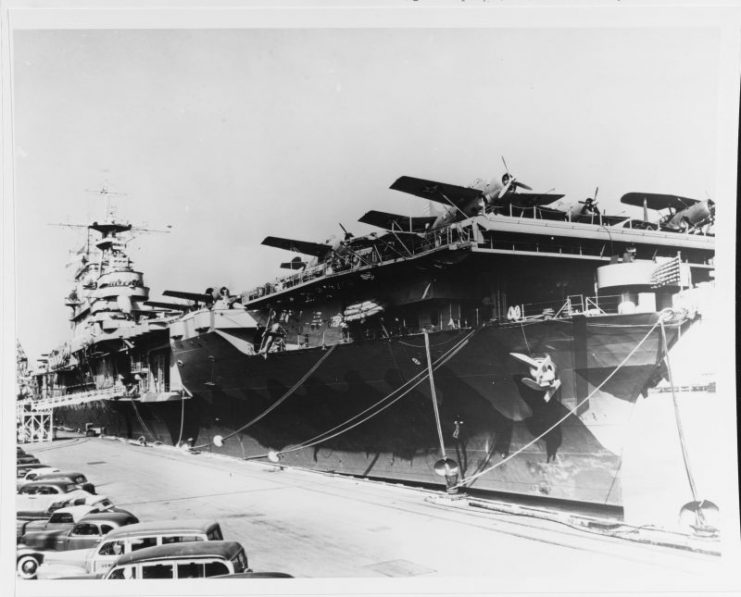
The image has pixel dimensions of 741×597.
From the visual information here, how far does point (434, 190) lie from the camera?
750cm

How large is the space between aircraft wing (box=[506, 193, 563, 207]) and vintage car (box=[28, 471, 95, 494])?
619 cm

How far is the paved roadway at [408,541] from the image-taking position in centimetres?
603

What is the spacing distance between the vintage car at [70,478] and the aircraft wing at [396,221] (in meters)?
4.76

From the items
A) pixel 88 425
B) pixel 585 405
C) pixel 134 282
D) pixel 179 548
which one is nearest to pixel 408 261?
pixel 585 405

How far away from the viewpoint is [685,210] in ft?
24.0

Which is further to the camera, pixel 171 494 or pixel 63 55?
pixel 171 494

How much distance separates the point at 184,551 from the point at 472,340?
163 inches

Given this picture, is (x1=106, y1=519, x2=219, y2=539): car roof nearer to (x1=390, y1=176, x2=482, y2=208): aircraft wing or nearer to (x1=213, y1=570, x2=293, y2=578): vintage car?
(x1=213, y1=570, x2=293, y2=578): vintage car

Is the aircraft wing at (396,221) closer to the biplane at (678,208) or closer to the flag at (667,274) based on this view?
the biplane at (678,208)

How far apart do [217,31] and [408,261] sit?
365cm

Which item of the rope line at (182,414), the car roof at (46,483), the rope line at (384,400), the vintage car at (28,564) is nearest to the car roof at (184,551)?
the vintage car at (28,564)

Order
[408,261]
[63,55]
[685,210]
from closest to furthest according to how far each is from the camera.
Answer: [63,55] → [685,210] → [408,261]

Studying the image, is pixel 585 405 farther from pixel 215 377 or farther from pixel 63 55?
pixel 63 55

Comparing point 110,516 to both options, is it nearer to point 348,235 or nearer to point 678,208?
point 348,235
